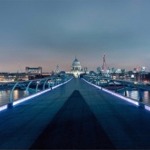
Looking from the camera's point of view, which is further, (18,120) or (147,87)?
(147,87)

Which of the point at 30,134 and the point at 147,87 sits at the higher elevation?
the point at 147,87

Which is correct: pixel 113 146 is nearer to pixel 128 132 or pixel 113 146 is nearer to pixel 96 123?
pixel 128 132

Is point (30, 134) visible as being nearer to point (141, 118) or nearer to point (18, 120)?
point (18, 120)

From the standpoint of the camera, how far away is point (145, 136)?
6586 millimetres

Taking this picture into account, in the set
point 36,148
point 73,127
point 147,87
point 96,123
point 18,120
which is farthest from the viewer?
point 147,87

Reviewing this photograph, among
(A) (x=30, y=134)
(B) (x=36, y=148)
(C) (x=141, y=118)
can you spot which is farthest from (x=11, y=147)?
(C) (x=141, y=118)

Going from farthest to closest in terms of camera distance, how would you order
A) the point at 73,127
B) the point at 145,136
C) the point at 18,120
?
the point at 18,120
the point at 73,127
the point at 145,136

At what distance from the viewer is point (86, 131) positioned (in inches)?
281

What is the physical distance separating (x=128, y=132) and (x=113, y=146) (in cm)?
138

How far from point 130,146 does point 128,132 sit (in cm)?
127

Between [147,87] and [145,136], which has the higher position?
[147,87]

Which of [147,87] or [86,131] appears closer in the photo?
[86,131]

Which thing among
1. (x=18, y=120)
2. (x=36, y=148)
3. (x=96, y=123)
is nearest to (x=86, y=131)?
(x=96, y=123)

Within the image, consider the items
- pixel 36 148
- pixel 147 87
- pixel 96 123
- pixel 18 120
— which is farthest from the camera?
pixel 147 87
